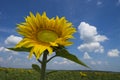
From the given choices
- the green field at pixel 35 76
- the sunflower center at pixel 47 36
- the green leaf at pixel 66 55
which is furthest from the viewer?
the green field at pixel 35 76

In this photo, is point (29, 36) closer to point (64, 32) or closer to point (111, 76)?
point (64, 32)

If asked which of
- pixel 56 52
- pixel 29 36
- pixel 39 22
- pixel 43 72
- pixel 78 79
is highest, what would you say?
pixel 78 79

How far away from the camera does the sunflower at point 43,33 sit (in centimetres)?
203

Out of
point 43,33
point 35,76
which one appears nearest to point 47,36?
point 43,33

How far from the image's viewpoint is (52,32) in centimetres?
231

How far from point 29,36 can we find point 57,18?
1.02 ft

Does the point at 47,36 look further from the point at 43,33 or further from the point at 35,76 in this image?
the point at 35,76

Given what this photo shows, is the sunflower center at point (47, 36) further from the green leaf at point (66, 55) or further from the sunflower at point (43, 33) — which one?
the green leaf at point (66, 55)

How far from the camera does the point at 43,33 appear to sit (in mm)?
2354

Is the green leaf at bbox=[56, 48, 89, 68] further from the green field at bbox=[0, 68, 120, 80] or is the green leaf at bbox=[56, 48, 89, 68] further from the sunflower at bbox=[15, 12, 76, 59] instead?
the green field at bbox=[0, 68, 120, 80]

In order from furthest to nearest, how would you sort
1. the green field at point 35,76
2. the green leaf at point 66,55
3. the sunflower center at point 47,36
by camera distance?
1. the green field at point 35,76
2. the sunflower center at point 47,36
3. the green leaf at point 66,55

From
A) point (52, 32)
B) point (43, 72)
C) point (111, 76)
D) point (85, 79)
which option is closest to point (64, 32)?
point (52, 32)

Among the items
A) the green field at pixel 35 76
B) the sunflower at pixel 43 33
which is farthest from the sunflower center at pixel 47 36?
the green field at pixel 35 76

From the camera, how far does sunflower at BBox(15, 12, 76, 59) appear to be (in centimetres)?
203
